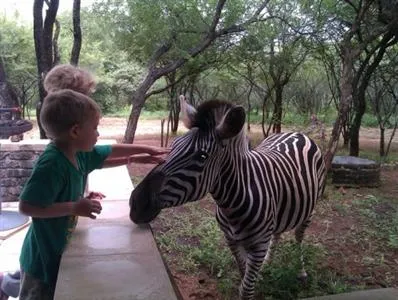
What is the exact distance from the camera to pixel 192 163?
2.08 meters

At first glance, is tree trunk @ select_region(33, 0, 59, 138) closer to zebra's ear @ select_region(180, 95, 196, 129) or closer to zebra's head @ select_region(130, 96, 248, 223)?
zebra's ear @ select_region(180, 95, 196, 129)

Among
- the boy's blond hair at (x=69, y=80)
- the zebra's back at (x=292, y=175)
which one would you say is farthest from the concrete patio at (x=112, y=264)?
the zebra's back at (x=292, y=175)

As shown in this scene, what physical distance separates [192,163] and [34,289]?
938mm

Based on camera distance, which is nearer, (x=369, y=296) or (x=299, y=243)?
(x=369, y=296)

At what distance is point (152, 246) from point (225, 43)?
1041 centimetres

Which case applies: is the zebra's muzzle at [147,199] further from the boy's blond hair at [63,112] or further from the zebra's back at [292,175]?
the zebra's back at [292,175]

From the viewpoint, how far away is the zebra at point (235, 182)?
2.04m

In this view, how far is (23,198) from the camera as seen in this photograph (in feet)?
5.41

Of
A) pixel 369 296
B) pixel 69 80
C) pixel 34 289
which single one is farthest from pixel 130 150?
pixel 369 296

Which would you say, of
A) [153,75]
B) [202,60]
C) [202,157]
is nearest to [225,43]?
[202,60]

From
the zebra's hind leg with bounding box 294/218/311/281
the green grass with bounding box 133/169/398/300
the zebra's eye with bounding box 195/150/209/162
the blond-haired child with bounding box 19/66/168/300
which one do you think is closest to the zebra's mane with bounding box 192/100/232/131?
the zebra's eye with bounding box 195/150/209/162

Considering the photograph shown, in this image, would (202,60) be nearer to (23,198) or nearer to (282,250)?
(282,250)

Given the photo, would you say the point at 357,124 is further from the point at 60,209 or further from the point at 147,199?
the point at 60,209

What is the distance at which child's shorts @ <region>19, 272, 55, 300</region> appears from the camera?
189 cm
